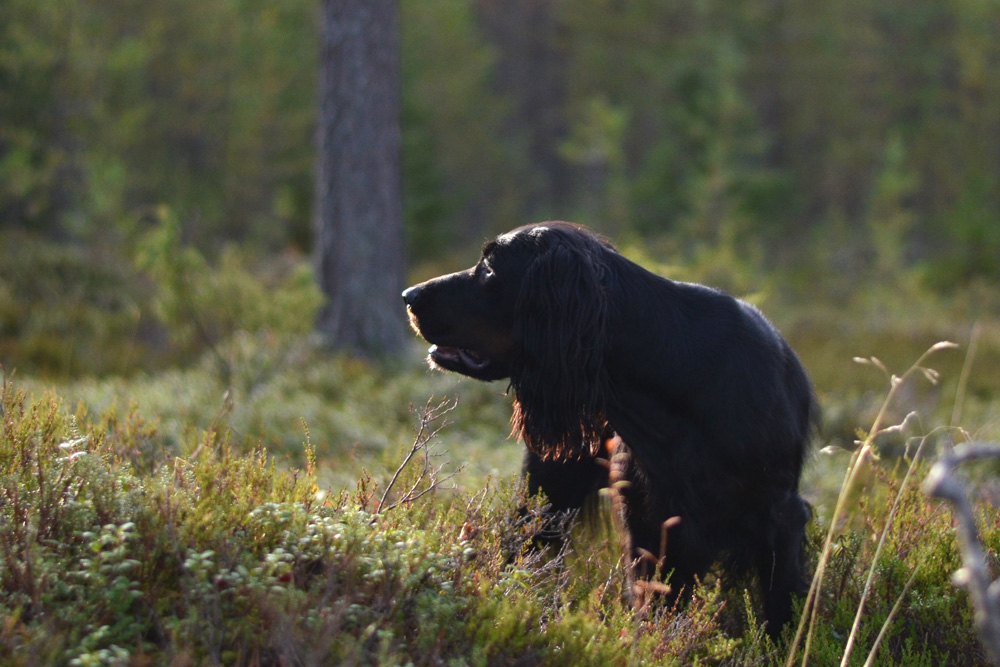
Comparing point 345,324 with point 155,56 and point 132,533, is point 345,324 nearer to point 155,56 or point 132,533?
point 132,533

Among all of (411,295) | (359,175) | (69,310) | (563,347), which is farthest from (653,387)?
(69,310)

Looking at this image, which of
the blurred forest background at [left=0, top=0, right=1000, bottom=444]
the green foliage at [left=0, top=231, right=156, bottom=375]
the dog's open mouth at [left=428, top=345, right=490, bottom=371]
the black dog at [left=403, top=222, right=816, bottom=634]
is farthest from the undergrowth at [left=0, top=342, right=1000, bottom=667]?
the green foliage at [left=0, top=231, right=156, bottom=375]

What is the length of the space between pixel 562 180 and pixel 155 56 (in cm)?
2041

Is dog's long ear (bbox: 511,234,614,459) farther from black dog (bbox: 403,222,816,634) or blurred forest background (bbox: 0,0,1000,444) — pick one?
blurred forest background (bbox: 0,0,1000,444)

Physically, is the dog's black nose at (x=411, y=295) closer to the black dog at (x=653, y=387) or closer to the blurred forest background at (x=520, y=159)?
the black dog at (x=653, y=387)

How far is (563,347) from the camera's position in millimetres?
2965

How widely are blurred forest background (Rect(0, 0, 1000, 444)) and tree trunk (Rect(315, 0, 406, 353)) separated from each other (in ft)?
2.96

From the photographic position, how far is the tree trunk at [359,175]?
8.48 m

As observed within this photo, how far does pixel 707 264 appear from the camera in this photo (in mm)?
11656

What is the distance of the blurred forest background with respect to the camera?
9945mm

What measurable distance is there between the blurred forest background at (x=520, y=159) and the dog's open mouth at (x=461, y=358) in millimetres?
2556

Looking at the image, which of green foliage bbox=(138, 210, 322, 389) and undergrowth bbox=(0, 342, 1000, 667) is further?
green foliage bbox=(138, 210, 322, 389)

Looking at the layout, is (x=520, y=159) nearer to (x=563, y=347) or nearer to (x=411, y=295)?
(x=411, y=295)

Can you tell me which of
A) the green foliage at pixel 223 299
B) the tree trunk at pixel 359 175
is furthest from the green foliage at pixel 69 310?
the tree trunk at pixel 359 175
